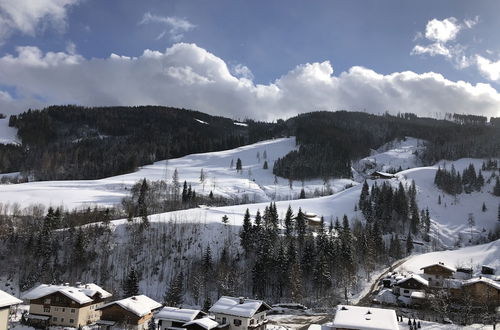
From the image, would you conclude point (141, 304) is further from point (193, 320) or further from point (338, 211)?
point (338, 211)

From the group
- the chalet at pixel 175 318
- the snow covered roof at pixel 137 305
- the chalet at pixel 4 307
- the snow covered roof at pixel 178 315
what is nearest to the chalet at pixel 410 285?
the chalet at pixel 175 318

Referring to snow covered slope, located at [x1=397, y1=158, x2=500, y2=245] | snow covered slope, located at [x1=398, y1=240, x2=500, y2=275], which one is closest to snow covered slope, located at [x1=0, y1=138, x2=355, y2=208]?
snow covered slope, located at [x1=397, y1=158, x2=500, y2=245]

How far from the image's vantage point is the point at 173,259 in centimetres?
8794

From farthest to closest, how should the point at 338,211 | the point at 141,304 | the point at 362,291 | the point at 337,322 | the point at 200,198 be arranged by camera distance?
the point at 200,198, the point at 338,211, the point at 362,291, the point at 141,304, the point at 337,322

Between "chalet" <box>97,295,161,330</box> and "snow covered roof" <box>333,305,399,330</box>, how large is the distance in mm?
24879

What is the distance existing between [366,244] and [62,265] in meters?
66.7

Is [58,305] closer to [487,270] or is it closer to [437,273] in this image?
[437,273]

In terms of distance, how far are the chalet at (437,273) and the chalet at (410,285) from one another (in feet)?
33.5

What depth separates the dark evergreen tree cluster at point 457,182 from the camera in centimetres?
16256

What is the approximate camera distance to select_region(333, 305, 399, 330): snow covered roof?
1548 inches

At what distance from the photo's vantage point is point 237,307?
5119 centimetres

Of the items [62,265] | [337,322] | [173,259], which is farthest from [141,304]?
[62,265]

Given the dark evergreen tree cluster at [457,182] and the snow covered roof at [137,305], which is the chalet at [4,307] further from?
the dark evergreen tree cluster at [457,182]

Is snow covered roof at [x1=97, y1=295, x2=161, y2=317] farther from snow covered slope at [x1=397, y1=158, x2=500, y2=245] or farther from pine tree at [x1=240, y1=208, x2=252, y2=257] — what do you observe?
snow covered slope at [x1=397, y1=158, x2=500, y2=245]
